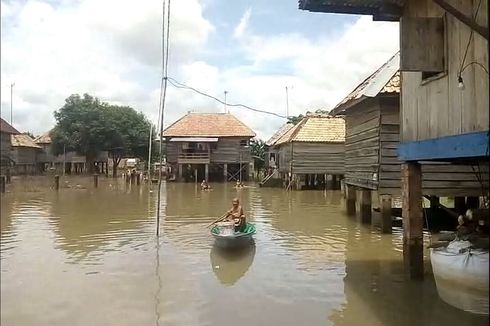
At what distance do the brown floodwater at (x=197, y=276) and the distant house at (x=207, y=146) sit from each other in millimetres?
23835

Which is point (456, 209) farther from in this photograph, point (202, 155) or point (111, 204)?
point (202, 155)

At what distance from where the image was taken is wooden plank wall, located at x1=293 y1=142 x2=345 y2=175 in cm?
3209

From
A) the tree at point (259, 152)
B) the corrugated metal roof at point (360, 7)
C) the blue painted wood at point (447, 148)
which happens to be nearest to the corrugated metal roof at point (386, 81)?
the corrugated metal roof at point (360, 7)

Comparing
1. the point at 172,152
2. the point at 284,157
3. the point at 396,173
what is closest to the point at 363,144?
the point at 396,173

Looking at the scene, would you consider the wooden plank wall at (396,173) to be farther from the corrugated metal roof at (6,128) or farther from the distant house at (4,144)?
the distant house at (4,144)

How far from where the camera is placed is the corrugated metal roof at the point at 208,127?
40406mm

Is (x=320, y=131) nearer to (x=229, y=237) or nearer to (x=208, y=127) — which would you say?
(x=208, y=127)

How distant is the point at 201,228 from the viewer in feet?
49.5

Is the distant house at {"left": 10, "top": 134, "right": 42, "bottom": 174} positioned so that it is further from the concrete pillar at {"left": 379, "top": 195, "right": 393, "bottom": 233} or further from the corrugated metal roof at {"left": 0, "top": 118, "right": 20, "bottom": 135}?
the concrete pillar at {"left": 379, "top": 195, "right": 393, "bottom": 233}

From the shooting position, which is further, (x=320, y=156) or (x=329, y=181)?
(x=329, y=181)

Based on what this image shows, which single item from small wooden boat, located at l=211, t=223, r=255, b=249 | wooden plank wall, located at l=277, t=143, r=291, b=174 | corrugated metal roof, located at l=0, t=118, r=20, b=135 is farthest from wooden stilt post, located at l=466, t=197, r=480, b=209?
wooden plank wall, located at l=277, t=143, r=291, b=174

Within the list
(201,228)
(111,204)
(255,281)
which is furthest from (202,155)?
(255,281)

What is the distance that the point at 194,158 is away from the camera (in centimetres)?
4062

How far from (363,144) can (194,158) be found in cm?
2679
